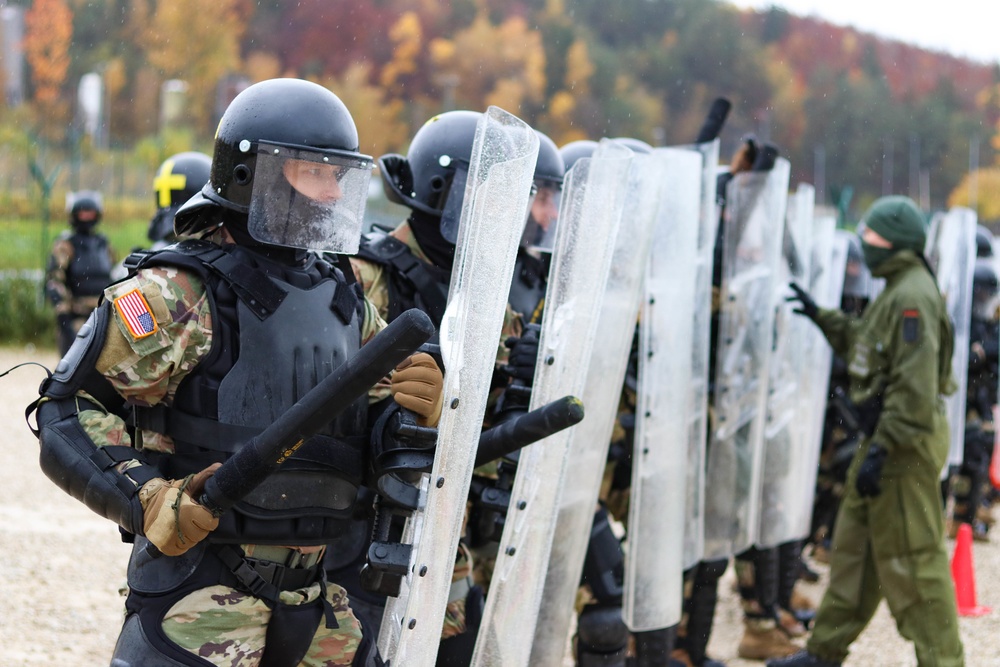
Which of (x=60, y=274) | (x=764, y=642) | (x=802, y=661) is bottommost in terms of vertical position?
(x=764, y=642)

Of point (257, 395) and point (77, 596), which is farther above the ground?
point (257, 395)

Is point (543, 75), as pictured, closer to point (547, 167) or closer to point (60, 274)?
point (60, 274)

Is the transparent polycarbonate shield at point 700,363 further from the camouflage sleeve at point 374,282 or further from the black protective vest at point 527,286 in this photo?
the camouflage sleeve at point 374,282

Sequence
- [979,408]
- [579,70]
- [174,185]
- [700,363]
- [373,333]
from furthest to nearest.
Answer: [579,70] < [979,408] < [174,185] < [700,363] < [373,333]

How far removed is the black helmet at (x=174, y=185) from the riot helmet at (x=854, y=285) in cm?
406

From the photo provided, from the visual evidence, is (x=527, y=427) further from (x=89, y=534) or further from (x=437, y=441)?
(x=89, y=534)

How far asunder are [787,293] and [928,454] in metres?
1.15

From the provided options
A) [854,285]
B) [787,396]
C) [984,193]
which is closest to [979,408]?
[854,285]

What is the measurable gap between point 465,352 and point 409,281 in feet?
3.11

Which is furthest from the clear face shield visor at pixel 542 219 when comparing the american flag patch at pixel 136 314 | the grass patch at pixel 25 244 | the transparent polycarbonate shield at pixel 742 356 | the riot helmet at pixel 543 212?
the grass patch at pixel 25 244

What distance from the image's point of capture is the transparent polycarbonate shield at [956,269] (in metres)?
6.94

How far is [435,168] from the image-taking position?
3.88 metres

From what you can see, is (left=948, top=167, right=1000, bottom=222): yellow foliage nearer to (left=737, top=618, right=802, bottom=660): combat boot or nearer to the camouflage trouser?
(left=737, top=618, right=802, bottom=660): combat boot

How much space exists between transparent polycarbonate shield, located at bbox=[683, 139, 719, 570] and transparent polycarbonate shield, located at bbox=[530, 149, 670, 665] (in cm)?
70
